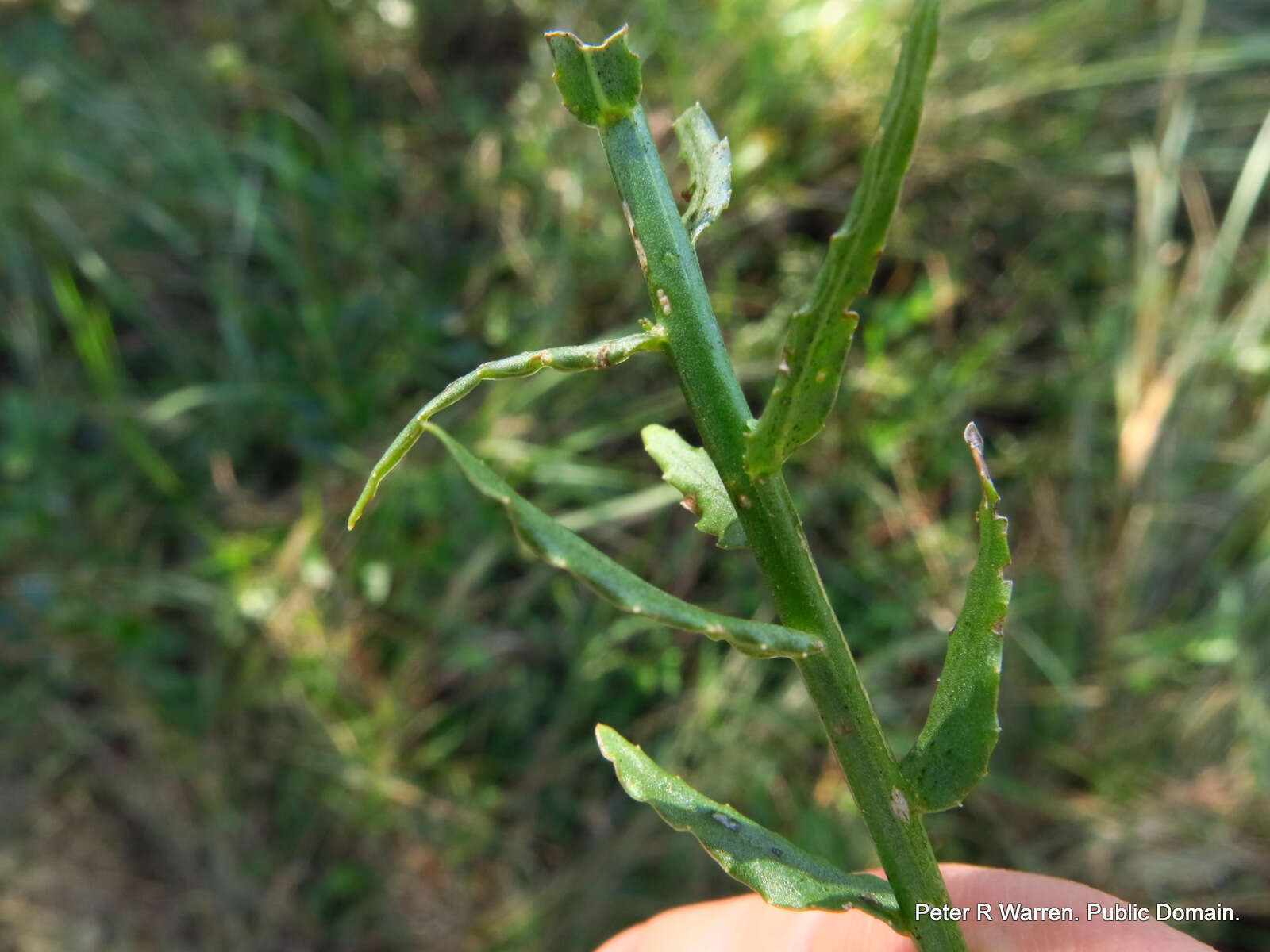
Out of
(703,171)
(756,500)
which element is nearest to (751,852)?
(756,500)

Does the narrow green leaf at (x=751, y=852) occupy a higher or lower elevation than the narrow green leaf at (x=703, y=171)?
lower

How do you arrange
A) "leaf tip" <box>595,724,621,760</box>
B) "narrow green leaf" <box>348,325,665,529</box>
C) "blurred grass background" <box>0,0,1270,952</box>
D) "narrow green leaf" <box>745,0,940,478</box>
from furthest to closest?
"blurred grass background" <box>0,0,1270,952</box>, "leaf tip" <box>595,724,621,760</box>, "narrow green leaf" <box>348,325,665,529</box>, "narrow green leaf" <box>745,0,940,478</box>

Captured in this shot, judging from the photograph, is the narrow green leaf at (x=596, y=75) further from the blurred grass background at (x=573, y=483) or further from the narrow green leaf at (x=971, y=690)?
the blurred grass background at (x=573, y=483)

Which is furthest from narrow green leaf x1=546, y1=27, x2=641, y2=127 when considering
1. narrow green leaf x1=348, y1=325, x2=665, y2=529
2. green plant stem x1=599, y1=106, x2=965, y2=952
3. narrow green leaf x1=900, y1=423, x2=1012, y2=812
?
narrow green leaf x1=900, y1=423, x2=1012, y2=812

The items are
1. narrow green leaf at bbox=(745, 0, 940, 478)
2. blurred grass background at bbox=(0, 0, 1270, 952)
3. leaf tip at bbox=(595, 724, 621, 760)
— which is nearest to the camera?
narrow green leaf at bbox=(745, 0, 940, 478)

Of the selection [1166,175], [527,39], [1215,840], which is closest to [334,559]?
[527,39]

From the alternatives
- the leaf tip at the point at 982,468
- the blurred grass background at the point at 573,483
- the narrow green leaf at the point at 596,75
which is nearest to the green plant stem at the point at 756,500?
the narrow green leaf at the point at 596,75

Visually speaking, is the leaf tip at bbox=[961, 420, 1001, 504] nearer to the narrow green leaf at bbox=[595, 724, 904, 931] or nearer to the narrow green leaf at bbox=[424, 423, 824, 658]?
the narrow green leaf at bbox=[424, 423, 824, 658]

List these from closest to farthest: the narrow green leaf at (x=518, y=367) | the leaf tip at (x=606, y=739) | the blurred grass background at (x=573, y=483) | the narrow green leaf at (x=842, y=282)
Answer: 1. the narrow green leaf at (x=842, y=282)
2. the narrow green leaf at (x=518, y=367)
3. the leaf tip at (x=606, y=739)
4. the blurred grass background at (x=573, y=483)
